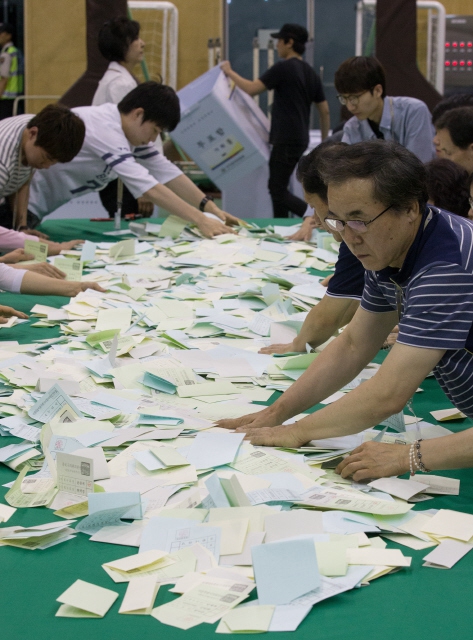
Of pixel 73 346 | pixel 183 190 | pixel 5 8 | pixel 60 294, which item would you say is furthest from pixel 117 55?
pixel 5 8

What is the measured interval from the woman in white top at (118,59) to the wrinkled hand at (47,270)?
1737mm

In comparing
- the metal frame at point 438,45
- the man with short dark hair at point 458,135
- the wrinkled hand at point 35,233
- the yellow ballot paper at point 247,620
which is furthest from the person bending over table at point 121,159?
the metal frame at point 438,45

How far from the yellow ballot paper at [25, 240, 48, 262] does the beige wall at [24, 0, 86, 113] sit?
4.87 metres

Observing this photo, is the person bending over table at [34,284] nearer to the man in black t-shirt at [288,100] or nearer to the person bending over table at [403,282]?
the person bending over table at [403,282]

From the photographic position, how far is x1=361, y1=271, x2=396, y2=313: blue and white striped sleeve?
5.53ft

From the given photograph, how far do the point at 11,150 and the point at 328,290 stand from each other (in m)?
1.73

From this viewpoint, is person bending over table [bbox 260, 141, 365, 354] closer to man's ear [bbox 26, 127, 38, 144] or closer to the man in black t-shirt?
man's ear [bbox 26, 127, 38, 144]

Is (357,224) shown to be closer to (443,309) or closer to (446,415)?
(443,309)

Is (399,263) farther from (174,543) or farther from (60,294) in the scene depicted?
(60,294)

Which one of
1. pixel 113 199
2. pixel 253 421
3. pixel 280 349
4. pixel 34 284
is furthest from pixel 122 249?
pixel 253 421

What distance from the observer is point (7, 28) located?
7.78 meters

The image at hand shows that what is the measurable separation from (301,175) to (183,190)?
252cm

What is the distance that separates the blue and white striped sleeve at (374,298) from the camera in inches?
66.3

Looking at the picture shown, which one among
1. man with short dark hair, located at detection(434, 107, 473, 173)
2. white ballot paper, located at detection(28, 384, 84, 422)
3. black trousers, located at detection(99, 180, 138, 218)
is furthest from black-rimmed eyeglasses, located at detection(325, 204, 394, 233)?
black trousers, located at detection(99, 180, 138, 218)
